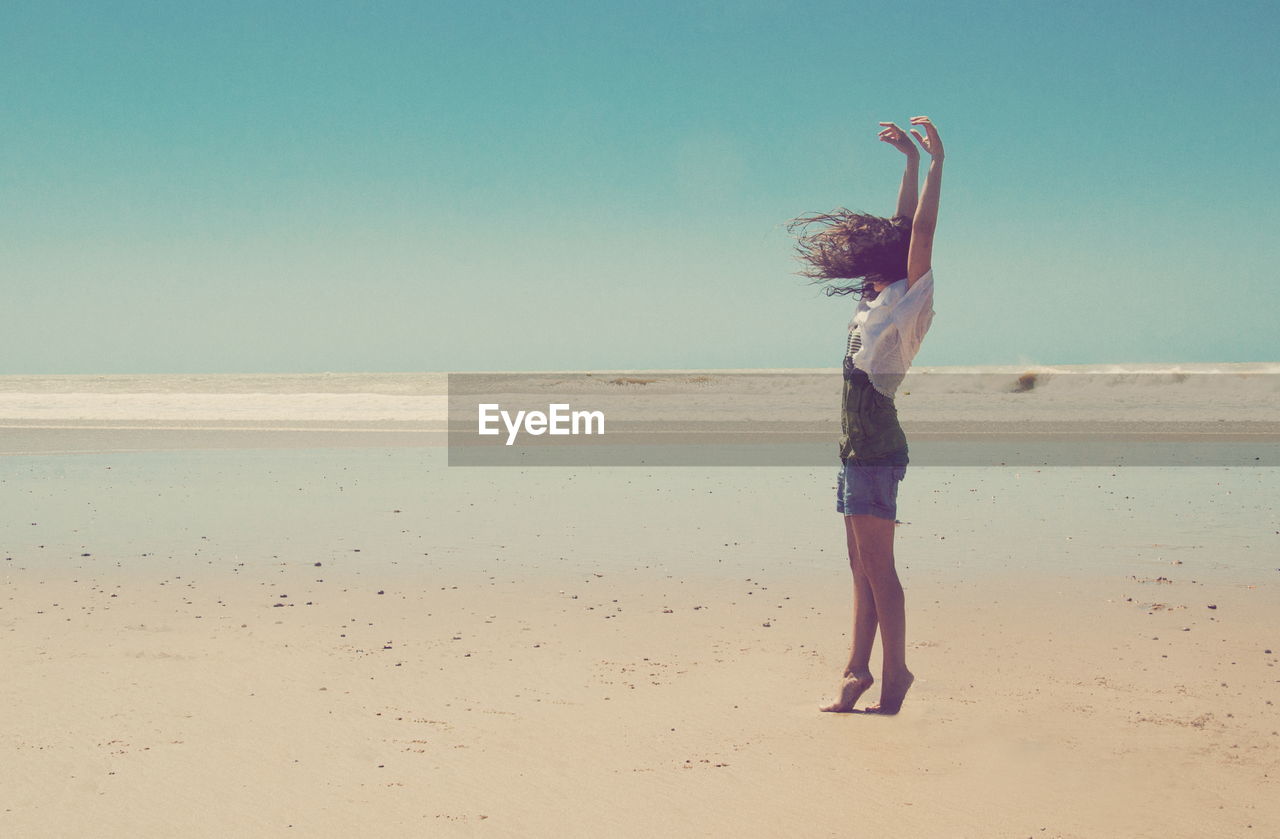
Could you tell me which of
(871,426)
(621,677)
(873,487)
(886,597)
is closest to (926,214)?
(871,426)

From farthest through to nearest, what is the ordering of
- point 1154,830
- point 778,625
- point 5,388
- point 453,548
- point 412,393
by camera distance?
point 5,388 → point 412,393 → point 453,548 → point 778,625 → point 1154,830

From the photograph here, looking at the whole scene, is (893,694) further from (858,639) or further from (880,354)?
(880,354)

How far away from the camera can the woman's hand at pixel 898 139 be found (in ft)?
14.8

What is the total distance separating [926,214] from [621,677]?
2506 mm

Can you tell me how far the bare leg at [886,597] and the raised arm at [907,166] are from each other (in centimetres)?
129

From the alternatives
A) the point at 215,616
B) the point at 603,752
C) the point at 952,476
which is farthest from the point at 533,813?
the point at 952,476

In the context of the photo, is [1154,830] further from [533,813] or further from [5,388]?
[5,388]

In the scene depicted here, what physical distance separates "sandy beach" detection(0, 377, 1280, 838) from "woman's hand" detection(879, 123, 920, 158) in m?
2.31

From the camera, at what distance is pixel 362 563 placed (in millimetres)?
8102

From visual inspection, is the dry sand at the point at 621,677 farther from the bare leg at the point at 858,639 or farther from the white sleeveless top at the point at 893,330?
the white sleeveless top at the point at 893,330

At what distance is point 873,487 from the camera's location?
4.38 metres

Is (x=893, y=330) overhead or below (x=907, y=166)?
below

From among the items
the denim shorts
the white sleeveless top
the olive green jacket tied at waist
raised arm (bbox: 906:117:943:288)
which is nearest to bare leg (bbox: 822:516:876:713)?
the denim shorts

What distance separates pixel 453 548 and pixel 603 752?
15.6ft
